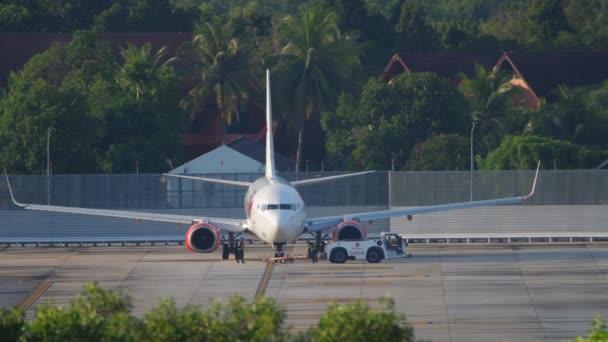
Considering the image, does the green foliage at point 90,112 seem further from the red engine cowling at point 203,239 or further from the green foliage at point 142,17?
the red engine cowling at point 203,239

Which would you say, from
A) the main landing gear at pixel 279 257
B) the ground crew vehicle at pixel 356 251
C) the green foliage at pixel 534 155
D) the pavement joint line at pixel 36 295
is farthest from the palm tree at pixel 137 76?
the pavement joint line at pixel 36 295

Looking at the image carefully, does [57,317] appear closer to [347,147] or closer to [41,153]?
[41,153]

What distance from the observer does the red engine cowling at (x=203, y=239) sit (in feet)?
173

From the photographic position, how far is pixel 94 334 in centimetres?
1873

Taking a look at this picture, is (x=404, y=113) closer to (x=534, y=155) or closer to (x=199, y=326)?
(x=534, y=155)

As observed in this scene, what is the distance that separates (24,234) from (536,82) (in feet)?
172

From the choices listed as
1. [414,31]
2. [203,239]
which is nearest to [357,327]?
[203,239]

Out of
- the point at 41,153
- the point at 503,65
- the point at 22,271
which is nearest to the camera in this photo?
the point at 22,271

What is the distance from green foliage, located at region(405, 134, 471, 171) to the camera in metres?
83.5

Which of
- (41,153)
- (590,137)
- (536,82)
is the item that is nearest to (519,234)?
(590,137)

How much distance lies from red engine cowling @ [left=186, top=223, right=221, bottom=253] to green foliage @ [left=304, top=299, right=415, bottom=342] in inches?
1345

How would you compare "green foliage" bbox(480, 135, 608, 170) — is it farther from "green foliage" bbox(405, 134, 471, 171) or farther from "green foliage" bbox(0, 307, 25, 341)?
"green foliage" bbox(0, 307, 25, 341)

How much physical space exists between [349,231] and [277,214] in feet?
17.3

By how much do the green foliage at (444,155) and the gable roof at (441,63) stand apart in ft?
70.9
